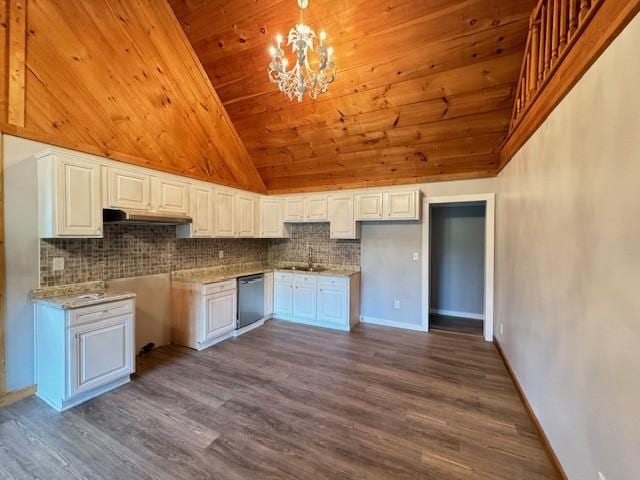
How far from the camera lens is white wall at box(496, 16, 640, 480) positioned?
107 cm

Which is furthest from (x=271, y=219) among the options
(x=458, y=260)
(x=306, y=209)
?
(x=458, y=260)

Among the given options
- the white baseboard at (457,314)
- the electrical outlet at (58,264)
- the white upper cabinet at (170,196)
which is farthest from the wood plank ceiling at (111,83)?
the white baseboard at (457,314)

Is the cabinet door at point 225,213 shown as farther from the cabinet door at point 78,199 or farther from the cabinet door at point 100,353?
the cabinet door at point 100,353

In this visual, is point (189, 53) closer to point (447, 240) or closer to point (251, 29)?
point (251, 29)

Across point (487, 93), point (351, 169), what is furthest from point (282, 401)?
point (487, 93)

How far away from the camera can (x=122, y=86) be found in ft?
9.04

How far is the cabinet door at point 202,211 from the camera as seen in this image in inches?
145

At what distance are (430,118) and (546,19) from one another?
1226 millimetres

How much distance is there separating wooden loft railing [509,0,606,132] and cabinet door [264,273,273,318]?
13.0 ft

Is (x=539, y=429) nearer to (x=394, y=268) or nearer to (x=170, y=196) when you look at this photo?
(x=394, y=268)

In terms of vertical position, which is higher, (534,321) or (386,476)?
(534,321)

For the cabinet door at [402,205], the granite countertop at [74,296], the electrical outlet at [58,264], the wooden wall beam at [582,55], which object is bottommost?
the granite countertop at [74,296]

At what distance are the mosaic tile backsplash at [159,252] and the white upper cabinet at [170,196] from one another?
381 millimetres

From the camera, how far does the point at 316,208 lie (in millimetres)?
4648
